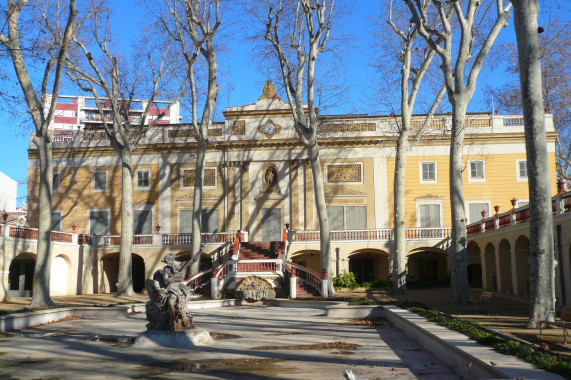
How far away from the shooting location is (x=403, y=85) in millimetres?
24297

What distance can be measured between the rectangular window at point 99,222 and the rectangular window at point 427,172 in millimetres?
18005

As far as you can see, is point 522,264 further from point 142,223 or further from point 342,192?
point 142,223

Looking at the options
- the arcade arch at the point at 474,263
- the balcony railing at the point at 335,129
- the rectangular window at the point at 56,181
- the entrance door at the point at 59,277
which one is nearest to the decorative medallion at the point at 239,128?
the balcony railing at the point at 335,129

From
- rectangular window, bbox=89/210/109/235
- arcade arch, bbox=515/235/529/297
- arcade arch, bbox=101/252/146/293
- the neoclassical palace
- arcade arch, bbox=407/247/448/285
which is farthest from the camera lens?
rectangular window, bbox=89/210/109/235

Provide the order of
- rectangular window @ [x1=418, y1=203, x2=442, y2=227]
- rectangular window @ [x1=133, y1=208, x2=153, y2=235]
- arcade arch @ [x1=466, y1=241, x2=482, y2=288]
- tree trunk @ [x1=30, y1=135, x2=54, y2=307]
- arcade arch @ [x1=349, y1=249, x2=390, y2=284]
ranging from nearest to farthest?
tree trunk @ [x1=30, y1=135, x2=54, y2=307] < arcade arch @ [x1=466, y1=241, x2=482, y2=288] < rectangular window @ [x1=418, y1=203, x2=442, y2=227] < arcade arch @ [x1=349, y1=249, x2=390, y2=284] < rectangular window @ [x1=133, y1=208, x2=153, y2=235]

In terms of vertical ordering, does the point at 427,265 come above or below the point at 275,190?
below

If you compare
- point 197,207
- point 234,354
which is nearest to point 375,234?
point 197,207

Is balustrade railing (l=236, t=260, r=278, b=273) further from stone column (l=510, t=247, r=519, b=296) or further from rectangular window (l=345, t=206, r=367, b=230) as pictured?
stone column (l=510, t=247, r=519, b=296)

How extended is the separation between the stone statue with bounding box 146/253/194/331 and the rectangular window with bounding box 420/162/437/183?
2354 centimetres

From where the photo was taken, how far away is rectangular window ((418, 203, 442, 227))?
32875mm

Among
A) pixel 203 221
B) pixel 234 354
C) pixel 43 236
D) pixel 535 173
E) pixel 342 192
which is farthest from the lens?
pixel 203 221

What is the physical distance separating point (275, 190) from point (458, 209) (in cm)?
1683

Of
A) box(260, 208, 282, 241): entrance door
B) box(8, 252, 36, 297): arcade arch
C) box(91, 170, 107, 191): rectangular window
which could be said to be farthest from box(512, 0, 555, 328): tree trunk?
box(91, 170, 107, 191): rectangular window

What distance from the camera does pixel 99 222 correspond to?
34656 mm
